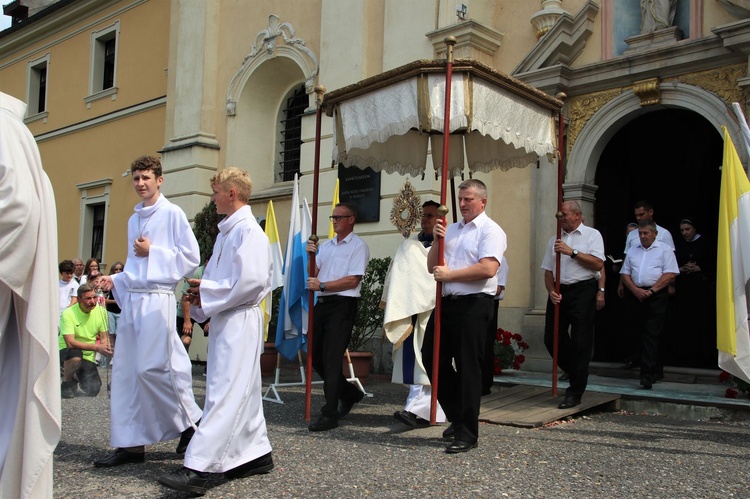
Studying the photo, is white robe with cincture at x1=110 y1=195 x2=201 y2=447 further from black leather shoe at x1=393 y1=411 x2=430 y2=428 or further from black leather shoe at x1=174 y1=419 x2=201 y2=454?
black leather shoe at x1=393 y1=411 x2=430 y2=428

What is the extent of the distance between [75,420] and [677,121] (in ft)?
27.3

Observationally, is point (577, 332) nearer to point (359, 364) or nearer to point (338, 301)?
point (338, 301)

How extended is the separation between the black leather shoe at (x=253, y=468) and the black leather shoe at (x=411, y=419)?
175 cm

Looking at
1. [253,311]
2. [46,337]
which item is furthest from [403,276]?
[46,337]

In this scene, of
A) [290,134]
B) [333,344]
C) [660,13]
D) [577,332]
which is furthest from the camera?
[290,134]

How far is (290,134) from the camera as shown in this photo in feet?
52.5

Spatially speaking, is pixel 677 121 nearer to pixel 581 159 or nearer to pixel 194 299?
pixel 581 159

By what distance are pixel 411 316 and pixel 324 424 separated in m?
1.15

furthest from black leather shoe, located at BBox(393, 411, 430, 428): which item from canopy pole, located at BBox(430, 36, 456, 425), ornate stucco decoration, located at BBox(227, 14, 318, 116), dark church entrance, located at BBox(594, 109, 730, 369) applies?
ornate stucco decoration, located at BBox(227, 14, 318, 116)

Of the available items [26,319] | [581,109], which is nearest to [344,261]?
[26,319]

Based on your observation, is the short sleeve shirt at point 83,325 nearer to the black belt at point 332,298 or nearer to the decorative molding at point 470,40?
the black belt at point 332,298

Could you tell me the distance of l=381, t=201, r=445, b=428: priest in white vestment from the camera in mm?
6590

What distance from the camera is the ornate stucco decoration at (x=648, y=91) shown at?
374 inches

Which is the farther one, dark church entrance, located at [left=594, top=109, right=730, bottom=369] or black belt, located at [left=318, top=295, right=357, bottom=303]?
dark church entrance, located at [left=594, top=109, right=730, bottom=369]
